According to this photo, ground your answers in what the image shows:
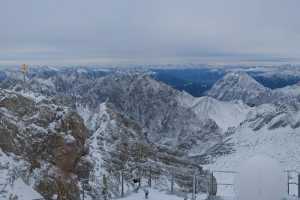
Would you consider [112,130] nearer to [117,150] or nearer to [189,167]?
[117,150]

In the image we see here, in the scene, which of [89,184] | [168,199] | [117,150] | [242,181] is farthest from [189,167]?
[242,181]

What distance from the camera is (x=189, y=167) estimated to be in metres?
109

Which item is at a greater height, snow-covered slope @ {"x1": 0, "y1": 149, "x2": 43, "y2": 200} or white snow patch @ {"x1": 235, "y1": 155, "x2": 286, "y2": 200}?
white snow patch @ {"x1": 235, "y1": 155, "x2": 286, "y2": 200}

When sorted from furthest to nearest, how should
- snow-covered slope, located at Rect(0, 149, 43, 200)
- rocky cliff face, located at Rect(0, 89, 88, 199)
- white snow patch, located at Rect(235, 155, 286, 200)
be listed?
rocky cliff face, located at Rect(0, 89, 88, 199) → snow-covered slope, located at Rect(0, 149, 43, 200) → white snow patch, located at Rect(235, 155, 286, 200)

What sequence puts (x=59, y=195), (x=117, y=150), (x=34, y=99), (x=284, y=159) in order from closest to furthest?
(x=59, y=195)
(x=34, y=99)
(x=117, y=150)
(x=284, y=159)

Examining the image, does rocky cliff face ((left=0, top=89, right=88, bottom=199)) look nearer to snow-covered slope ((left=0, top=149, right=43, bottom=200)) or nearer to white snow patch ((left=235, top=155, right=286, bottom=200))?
snow-covered slope ((left=0, top=149, right=43, bottom=200))

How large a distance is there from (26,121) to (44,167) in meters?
5.61

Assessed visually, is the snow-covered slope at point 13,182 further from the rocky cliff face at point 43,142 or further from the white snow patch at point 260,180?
the white snow patch at point 260,180

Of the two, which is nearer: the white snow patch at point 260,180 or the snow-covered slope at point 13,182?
the white snow patch at point 260,180

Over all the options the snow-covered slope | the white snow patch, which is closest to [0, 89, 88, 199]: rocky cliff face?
the snow-covered slope

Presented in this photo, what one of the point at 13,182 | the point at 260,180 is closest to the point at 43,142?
the point at 13,182

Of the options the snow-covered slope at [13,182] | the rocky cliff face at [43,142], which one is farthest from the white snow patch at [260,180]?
the rocky cliff face at [43,142]

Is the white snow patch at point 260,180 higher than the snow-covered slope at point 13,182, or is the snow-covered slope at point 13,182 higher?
the white snow patch at point 260,180

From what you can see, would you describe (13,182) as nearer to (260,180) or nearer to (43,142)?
(43,142)
